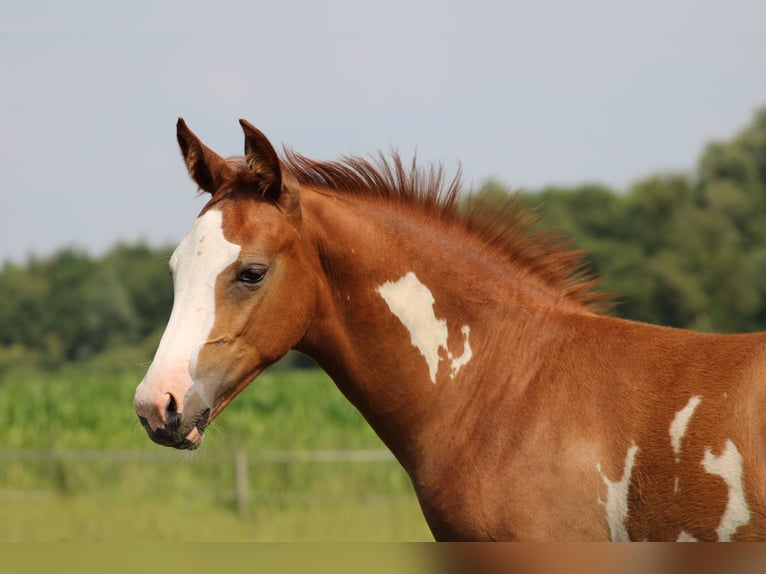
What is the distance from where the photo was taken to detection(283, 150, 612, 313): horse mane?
366cm

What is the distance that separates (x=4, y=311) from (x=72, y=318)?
607 centimetres

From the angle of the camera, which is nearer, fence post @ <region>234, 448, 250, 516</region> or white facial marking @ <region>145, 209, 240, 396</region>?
white facial marking @ <region>145, 209, 240, 396</region>

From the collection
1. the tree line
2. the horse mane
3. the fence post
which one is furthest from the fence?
the tree line

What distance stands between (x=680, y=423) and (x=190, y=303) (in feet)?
5.78

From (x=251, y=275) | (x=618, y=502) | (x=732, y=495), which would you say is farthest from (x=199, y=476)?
(x=732, y=495)

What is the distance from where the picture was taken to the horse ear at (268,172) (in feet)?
11.0

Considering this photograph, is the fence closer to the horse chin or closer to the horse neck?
the horse neck

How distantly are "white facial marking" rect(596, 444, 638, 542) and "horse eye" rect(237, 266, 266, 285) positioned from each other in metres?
1.44

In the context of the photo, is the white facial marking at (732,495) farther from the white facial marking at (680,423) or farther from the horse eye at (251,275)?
the horse eye at (251,275)

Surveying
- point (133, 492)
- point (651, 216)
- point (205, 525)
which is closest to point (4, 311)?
point (133, 492)

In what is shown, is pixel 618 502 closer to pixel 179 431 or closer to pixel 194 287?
pixel 179 431

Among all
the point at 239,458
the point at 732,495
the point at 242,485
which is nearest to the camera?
the point at 732,495

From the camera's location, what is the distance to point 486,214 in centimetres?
370

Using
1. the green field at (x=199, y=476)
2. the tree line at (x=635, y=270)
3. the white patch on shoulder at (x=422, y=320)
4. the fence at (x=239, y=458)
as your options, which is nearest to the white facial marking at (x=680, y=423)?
the white patch on shoulder at (x=422, y=320)
